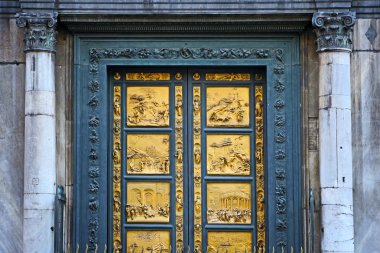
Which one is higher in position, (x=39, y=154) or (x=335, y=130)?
(x=335, y=130)

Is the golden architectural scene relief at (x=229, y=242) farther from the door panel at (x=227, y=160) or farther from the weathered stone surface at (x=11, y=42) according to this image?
the weathered stone surface at (x=11, y=42)

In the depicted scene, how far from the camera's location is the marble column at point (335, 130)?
596 inches

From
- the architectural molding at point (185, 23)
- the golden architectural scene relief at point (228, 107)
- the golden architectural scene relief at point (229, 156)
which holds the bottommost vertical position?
the golden architectural scene relief at point (229, 156)

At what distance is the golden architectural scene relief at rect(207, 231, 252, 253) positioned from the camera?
16.0 meters

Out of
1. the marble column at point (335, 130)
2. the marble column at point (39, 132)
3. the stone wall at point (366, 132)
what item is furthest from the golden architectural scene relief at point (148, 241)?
the stone wall at point (366, 132)

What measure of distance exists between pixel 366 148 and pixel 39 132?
505 cm

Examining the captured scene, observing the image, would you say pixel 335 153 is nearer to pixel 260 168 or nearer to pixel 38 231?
pixel 260 168

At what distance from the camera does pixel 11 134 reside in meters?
15.8

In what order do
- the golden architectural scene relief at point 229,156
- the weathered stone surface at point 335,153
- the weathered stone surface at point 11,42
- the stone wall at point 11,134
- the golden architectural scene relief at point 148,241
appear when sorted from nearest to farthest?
1. the weathered stone surface at point 335,153
2. the stone wall at point 11,134
3. the weathered stone surface at point 11,42
4. the golden architectural scene relief at point 148,241
5. the golden architectural scene relief at point 229,156

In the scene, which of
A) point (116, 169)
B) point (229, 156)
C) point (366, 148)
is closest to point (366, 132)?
point (366, 148)

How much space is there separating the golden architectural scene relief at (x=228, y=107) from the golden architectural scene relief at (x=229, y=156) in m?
0.26

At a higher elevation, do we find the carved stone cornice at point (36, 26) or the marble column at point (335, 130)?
the carved stone cornice at point (36, 26)

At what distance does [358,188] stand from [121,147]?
3.80m

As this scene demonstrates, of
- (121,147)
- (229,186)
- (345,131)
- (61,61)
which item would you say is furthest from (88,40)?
(345,131)
